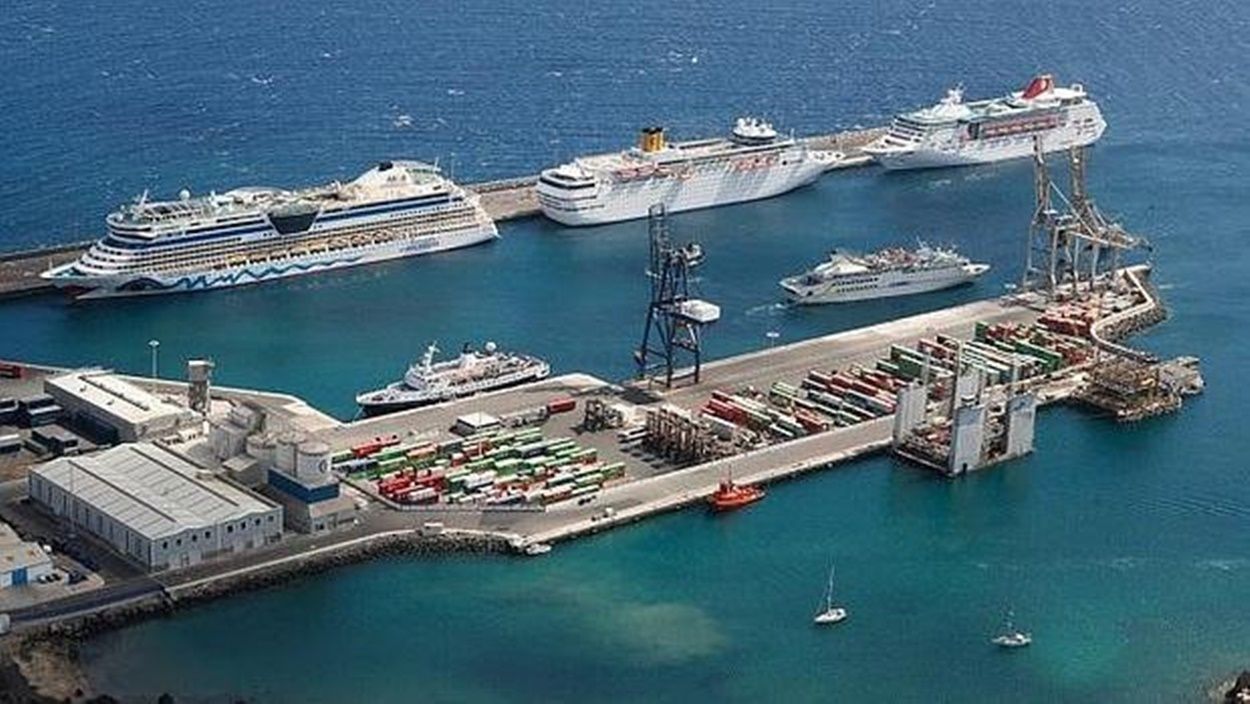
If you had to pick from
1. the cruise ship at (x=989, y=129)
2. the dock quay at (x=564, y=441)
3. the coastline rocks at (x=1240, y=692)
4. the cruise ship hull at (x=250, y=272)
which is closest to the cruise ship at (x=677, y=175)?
the cruise ship hull at (x=250, y=272)

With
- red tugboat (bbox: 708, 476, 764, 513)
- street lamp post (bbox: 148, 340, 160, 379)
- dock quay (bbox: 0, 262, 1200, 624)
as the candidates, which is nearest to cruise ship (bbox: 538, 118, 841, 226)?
dock quay (bbox: 0, 262, 1200, 624)

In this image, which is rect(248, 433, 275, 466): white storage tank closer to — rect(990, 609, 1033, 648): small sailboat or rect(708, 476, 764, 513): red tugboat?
rect(708, 476, 764, 513): red tugboat

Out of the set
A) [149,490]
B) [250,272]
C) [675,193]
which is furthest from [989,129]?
[149,490]

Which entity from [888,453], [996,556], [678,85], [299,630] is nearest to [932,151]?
[678,85]

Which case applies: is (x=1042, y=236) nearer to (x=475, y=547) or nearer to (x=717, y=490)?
(x=717, y=490)

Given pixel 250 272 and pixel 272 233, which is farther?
pixel 272 233

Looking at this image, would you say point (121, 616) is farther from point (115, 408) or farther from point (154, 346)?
point (154, 346)

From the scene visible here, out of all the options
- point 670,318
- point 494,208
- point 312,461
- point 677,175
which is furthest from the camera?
point 677,175
